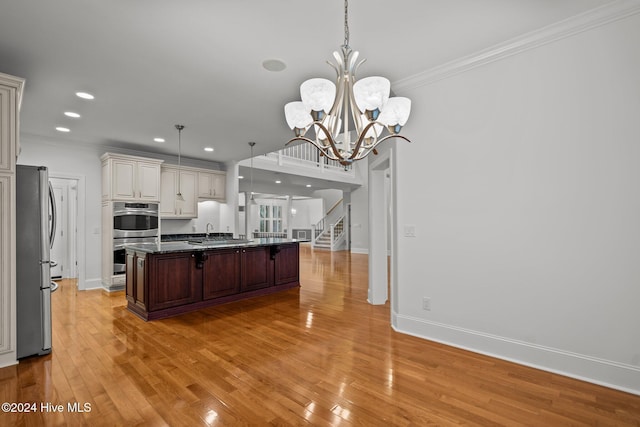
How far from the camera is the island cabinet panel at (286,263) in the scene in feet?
18.1

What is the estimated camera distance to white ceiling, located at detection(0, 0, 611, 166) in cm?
223

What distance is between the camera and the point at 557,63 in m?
2.55

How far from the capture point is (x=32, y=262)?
2.94 meters

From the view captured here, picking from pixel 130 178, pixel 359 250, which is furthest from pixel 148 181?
pixel 359 250

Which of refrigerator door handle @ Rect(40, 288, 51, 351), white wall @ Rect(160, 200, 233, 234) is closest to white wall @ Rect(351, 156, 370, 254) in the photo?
white wall @ Rect(160, 200, 233, 234)

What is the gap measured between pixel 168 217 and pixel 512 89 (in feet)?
20.7

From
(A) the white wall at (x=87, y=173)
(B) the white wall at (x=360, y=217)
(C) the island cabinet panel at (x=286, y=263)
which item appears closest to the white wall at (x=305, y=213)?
(B) the white wall at (x=360, y=217)

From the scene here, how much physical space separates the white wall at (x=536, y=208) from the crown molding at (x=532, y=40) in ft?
0.17

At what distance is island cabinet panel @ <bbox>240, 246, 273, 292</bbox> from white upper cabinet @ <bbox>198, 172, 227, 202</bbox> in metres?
2.68

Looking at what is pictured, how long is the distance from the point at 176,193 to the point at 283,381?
5458mm

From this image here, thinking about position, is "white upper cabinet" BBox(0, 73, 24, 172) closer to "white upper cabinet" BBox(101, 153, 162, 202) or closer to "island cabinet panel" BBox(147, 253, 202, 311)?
"island cabinet panel" BBox(147, 253, 202, 311)

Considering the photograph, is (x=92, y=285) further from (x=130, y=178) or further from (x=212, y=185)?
(x=212, y=185)

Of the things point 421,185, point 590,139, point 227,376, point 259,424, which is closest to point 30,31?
point 227,376

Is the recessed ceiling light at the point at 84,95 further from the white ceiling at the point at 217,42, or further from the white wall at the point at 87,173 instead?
the white wall at the point at 87,173
